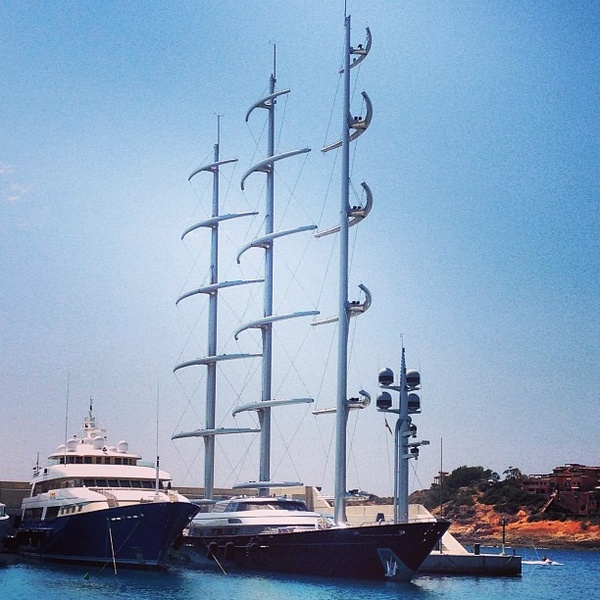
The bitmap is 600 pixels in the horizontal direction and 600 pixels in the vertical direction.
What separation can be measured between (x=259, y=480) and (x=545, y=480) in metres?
101

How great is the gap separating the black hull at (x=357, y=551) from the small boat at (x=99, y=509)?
17.2ft

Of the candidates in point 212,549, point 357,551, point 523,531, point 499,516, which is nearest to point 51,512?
point 212,549

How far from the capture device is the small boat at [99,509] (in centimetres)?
4850

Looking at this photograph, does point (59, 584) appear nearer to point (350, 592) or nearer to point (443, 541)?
point (350, 592)

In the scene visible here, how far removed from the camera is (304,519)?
4978 centimetres

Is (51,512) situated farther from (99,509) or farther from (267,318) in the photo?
(267,318)

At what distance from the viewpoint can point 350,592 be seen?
41219 mm

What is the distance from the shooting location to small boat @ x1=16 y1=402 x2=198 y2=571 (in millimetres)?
48500

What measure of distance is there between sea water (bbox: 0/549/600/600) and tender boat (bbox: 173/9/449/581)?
105 cm

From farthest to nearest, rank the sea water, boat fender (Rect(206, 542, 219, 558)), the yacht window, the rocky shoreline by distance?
the rocky shoreline → the yacht window → boat fender (Rect(206, 542, 219, 558)) → the sea water

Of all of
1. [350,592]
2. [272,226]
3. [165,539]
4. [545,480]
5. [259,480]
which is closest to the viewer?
[350,592]

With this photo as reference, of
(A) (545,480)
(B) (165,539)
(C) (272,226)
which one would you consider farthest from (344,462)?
(A) (545,480)

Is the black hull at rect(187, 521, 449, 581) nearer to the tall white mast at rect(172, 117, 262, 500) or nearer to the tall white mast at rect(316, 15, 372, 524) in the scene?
the tall white mast at rect(316, 15, 372, 524)

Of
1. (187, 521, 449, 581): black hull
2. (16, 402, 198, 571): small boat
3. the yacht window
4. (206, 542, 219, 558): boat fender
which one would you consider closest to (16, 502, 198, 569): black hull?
(16, 402, 198, 571): small boat
